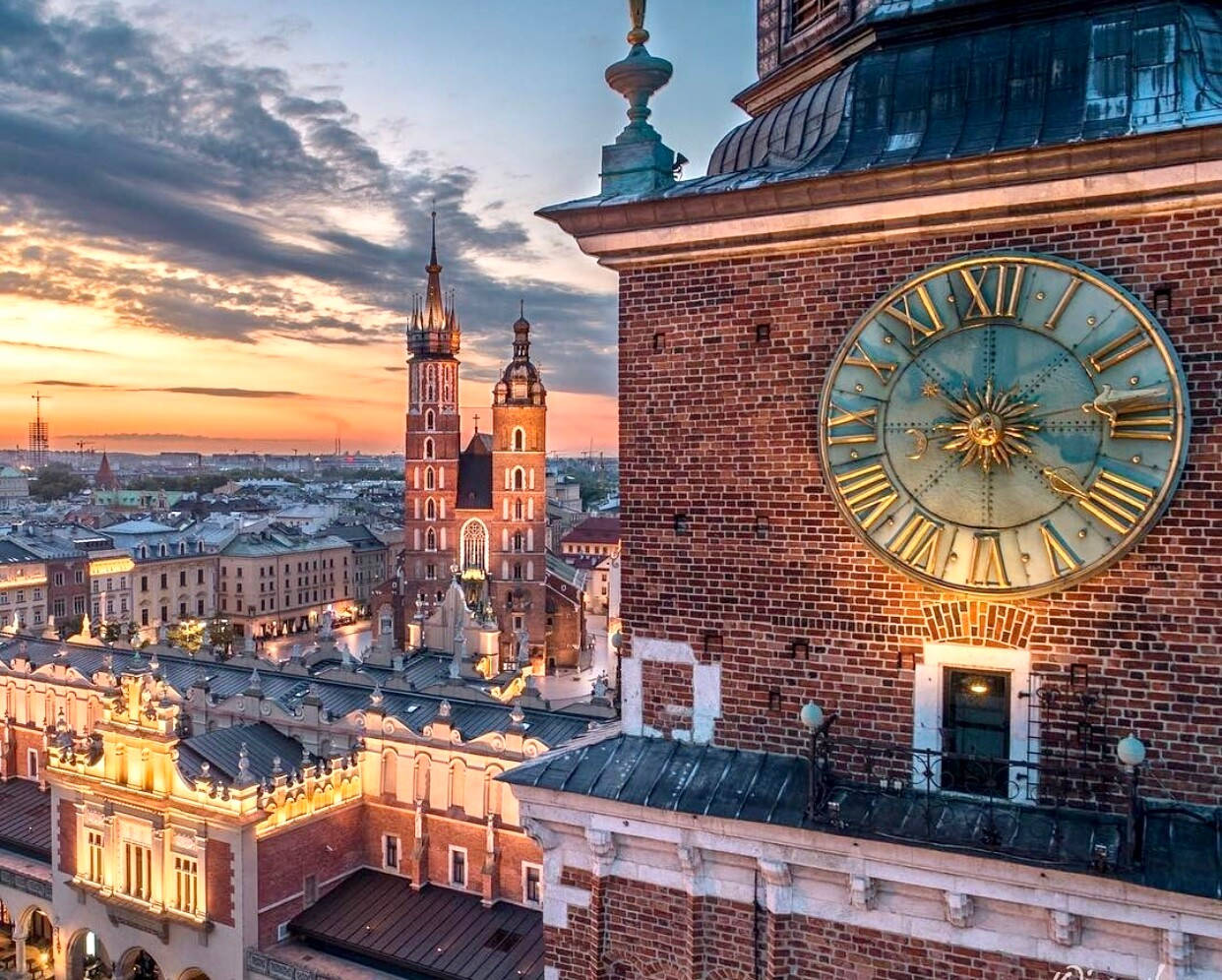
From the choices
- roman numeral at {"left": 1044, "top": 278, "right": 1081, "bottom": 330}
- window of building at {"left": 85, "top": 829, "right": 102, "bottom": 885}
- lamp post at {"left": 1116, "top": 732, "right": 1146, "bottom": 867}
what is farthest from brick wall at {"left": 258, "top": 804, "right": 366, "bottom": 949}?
roman numeral at {"left": 1044, "top": 278, "right": 1081, "bottom": 330}

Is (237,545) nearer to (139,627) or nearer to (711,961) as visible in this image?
(139,627)

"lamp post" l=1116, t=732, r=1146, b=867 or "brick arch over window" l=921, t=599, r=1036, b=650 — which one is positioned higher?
"brick arch over window" l=921, t=599, r=1036, b=650

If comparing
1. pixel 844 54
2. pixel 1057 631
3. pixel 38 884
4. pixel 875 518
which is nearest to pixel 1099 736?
pixel 1057 631

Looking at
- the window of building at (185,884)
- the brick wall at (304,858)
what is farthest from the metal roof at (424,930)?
the window of building at (185,884)

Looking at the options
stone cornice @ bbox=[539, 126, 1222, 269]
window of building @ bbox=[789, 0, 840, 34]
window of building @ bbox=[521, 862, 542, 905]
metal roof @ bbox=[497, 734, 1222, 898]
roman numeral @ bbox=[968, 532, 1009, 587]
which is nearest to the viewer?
metal roof @ bbox=[497, 734, 1222, 898]

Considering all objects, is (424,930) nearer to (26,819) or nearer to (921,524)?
(26,819)

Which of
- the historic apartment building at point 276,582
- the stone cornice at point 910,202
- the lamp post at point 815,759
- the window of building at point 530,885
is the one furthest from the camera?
the historic apartment building at point 276,582

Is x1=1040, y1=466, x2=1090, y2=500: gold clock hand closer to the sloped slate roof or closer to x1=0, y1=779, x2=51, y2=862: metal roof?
the sloped slate roof

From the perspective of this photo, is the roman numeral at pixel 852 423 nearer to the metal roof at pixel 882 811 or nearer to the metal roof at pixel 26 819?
the metal roof at pixel 882 811
